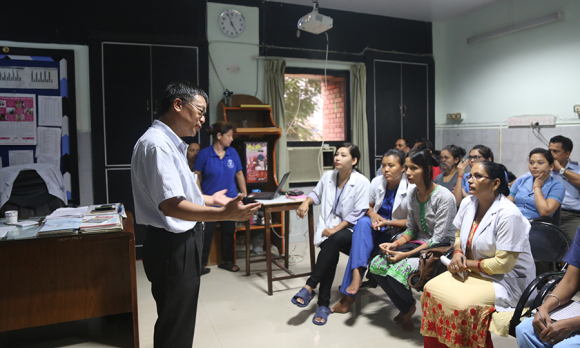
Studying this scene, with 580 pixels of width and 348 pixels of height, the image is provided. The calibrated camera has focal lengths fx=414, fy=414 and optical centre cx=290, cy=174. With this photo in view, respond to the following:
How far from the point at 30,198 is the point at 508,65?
5.79 metres

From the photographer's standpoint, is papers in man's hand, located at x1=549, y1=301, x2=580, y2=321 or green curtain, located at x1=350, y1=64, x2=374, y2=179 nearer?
papers in man's hand, located at x1=549, y1=301, x2=580, y2=321

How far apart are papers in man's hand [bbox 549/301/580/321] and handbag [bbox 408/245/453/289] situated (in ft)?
2.82

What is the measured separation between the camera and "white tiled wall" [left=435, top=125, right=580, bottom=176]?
4733mm

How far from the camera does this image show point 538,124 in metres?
5.03

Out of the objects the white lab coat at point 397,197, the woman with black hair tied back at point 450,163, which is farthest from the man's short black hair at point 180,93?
the woman with black hair tied back at point 450,163

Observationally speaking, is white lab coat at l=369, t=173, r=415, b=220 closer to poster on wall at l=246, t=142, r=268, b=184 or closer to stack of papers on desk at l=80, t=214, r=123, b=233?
poster on wall at l=246, t=142, r=268, b=184

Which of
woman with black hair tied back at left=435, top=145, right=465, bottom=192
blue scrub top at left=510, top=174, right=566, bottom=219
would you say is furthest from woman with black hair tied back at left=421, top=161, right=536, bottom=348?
woman with black hair tied back at left=435, top=145, right=465, bottom=192

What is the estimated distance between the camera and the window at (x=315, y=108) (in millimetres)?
5801

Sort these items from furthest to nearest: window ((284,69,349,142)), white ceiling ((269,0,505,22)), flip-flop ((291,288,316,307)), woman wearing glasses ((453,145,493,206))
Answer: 1. window ((284,69,349,142))
2. white ceiling ((269,0,505,22))
3. woman wearing glasses ((453,145,493,206))
4. flip-flop ((291,288,316,307))

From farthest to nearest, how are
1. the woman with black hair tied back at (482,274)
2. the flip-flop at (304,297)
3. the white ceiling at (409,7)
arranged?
the white ceiling at (409,7) → the flip-flop at (304,297) → the woman with black hair tied back at (482,274)

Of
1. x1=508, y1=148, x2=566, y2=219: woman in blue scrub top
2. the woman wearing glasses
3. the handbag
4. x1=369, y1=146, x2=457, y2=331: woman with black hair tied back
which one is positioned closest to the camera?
the handbag

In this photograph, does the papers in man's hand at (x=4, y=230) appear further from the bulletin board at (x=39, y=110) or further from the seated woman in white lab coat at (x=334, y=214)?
the seated woman in white lab coat at (x=334, y=214)

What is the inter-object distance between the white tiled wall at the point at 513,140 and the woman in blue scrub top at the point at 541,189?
1413mm

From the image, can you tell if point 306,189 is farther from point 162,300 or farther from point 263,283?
point 162,300
